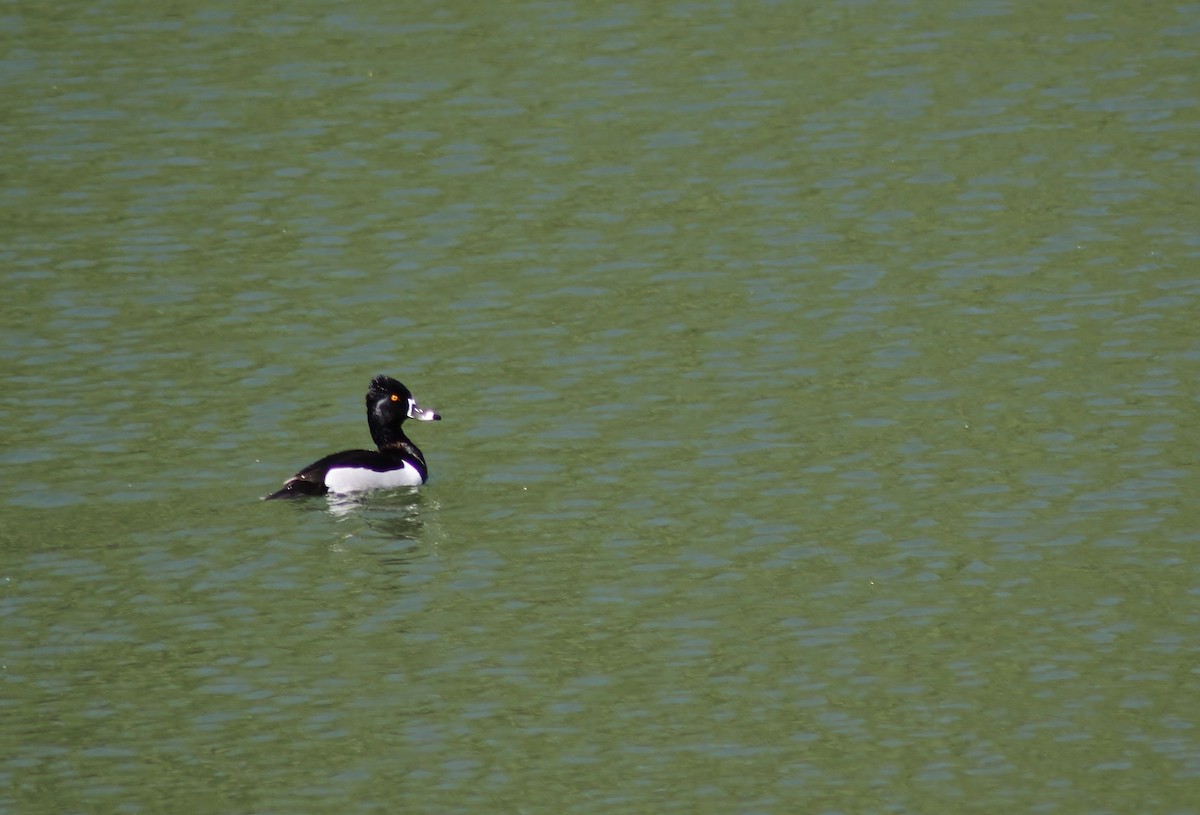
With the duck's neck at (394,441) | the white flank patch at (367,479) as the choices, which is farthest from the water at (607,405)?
the duck's neck at (394,441)

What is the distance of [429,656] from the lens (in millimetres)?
13836

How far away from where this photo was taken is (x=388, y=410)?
18.0m

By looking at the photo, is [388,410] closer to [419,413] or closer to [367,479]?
[419,413]

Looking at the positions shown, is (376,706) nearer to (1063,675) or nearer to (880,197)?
(1063,675)

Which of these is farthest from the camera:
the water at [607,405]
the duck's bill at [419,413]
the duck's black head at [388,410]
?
the duck's bill at [419,413]

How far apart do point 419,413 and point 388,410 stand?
0.30m

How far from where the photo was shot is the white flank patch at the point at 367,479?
16.9 metres

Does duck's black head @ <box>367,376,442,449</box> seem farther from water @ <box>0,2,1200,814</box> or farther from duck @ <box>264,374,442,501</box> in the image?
water @ <box>0,2,1200,814</box>

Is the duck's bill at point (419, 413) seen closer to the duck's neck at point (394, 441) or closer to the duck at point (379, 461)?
the duck at point (379, 461)

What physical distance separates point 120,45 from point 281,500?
1405 centimetres

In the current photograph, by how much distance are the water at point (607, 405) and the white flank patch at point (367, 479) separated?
16 centimetres

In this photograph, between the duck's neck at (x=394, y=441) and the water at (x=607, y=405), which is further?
the duck's neck at (x=394, y=441)

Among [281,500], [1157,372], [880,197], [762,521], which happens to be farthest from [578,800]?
[880,197]

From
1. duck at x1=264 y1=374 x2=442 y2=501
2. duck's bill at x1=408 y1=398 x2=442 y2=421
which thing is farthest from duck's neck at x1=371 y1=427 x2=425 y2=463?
duck's bill at x1=408 y1=398 x2=442 y2=421
